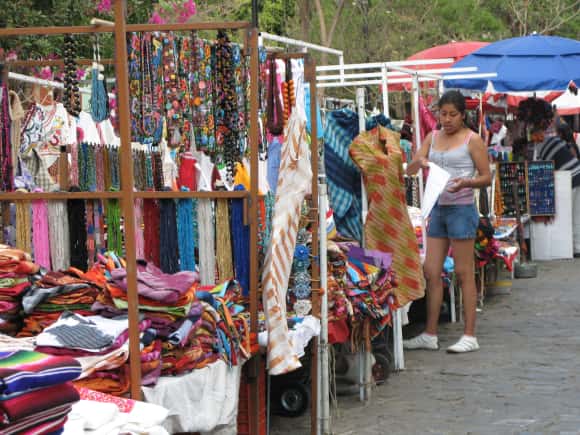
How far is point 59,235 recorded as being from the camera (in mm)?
5117

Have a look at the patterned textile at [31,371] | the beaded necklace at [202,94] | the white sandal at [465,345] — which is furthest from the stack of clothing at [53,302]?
the white sandal at [465,345]

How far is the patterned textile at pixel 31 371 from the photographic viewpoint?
9.05ft

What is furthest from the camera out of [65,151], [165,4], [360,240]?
[165,4]

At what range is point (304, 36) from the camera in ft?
56.5

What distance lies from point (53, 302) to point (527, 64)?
8.65 meters

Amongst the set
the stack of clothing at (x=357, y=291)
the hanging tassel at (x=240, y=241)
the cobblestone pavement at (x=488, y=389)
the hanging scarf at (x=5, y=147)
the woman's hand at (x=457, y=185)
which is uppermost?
the hanging scarf at (x=5, y=147)

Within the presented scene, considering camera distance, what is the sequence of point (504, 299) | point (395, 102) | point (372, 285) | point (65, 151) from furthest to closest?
point (395, 102), point (504, 299), point (372, 285), point (65, 151)

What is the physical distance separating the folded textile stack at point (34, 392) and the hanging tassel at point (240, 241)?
2335 mm

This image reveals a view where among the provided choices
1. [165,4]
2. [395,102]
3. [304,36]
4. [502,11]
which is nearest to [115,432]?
[165,4]

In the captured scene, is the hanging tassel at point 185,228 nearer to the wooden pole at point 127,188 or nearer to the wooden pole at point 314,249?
the wooden pole at point 314,249

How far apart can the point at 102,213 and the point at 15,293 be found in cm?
84

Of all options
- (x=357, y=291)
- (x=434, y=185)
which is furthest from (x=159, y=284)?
(x=434, y=185)

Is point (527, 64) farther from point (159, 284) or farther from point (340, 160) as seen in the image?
point (159, 284)

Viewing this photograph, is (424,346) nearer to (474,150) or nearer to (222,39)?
(474,150)
